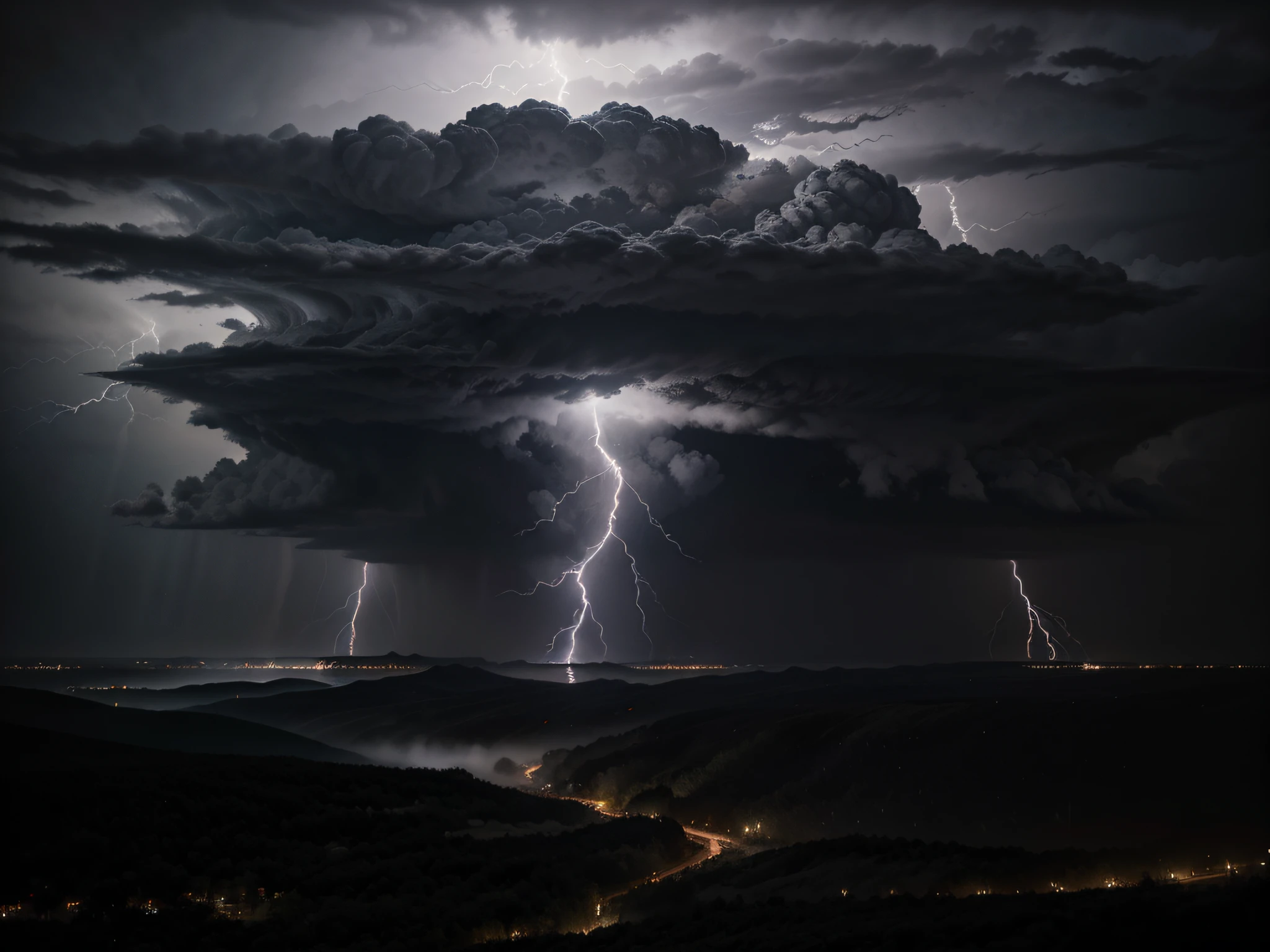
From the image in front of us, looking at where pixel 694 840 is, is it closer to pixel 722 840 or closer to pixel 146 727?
pixel 722 840

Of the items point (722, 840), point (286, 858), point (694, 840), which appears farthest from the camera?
point (722, 840)

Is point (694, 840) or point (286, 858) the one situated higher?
point (694, 840)

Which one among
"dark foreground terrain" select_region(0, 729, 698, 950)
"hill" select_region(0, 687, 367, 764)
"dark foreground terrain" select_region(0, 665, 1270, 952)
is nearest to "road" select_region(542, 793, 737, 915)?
"dark foreground terrain" select_region(0, 665, 1270, 952)

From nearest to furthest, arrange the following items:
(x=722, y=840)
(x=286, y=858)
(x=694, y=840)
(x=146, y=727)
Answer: (x=286, y=858), (x=694, y=840), (x=722, y=840), (x=146, y=727)

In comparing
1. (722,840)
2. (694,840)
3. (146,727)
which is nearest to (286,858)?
(694,840)

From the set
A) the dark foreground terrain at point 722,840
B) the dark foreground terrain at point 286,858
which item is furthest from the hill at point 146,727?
the dark foreground terrain at point 286,858

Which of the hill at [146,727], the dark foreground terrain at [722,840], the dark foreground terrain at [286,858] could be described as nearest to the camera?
the dark foreground terrain at [722,840]

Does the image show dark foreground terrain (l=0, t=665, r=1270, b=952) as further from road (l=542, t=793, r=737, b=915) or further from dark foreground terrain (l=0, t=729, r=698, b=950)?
road (l=542, t=793, r=737, b=915)

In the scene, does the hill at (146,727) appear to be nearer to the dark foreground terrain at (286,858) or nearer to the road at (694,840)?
the road at (694,840)

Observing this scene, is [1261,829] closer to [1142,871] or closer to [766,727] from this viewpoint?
[1142,871]

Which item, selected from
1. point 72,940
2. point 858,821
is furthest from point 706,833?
point 72,940

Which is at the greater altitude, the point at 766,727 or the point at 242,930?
the point at 766,727
